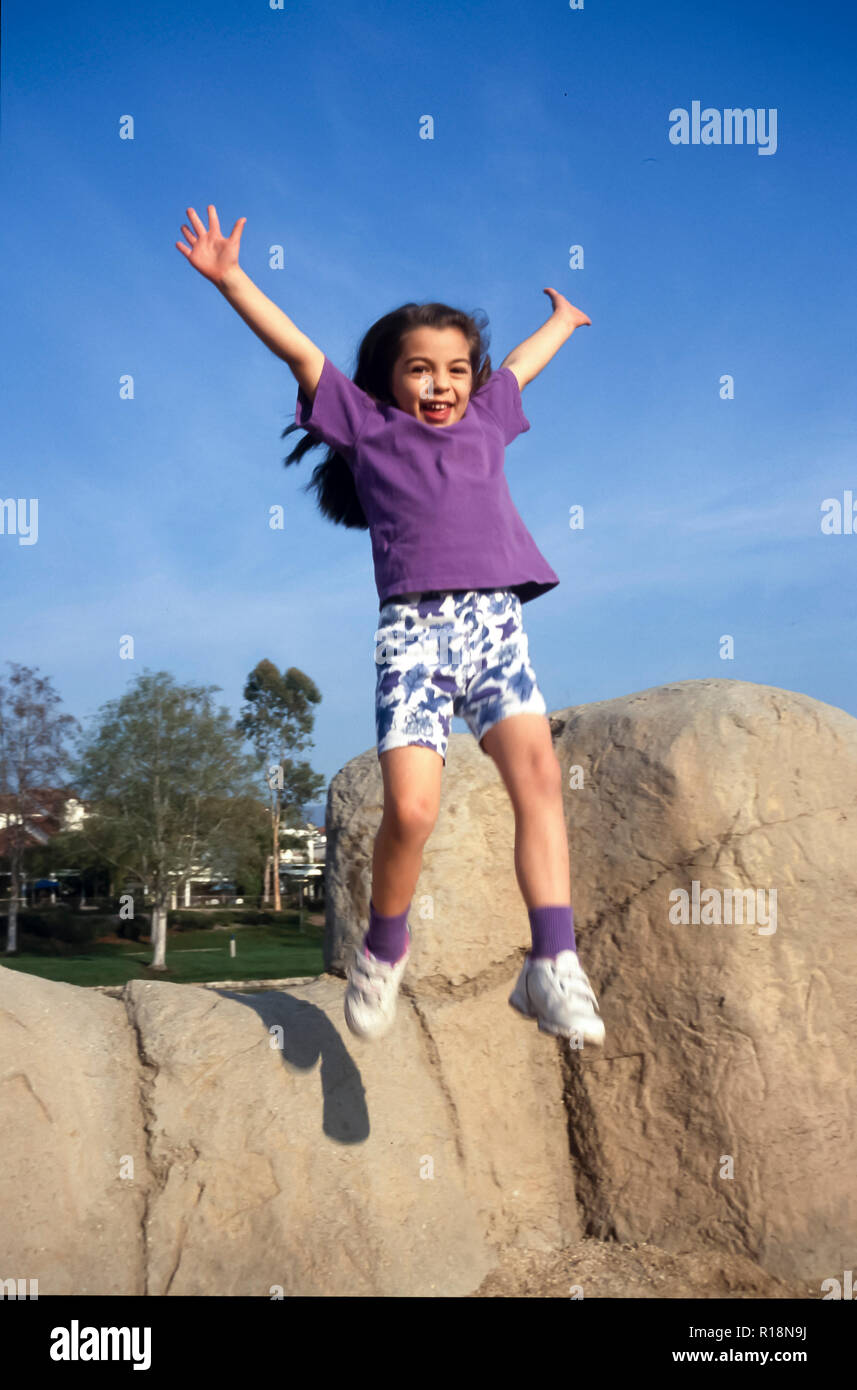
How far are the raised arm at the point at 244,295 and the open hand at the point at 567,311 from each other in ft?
4.07

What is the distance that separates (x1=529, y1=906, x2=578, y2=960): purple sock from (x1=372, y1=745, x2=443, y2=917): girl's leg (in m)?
0.40

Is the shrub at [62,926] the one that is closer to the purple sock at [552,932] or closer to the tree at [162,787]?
the tree at [162,787]

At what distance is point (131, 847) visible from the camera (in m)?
33.5

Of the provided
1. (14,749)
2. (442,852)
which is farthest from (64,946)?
(442,852)

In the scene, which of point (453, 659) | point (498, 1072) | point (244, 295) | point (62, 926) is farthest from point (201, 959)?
point (244, 295)

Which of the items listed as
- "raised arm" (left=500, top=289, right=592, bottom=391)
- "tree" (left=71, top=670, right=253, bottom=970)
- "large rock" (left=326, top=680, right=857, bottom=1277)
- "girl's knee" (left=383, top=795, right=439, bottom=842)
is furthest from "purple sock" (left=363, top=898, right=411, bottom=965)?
"tree" (left=71, top=670, right=253, bottom=970)

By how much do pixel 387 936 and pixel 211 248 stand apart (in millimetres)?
2187

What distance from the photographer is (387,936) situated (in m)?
3.32

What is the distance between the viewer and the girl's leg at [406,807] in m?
3.06

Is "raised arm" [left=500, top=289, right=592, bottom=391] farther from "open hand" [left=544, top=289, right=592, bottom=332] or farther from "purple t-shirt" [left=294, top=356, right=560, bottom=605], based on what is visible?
"purple t-shirt" [left=294, top=356, right=560, bottom=605]

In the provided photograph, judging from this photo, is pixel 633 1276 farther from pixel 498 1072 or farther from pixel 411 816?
pixel 411 816

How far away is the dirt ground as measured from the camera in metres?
3.94

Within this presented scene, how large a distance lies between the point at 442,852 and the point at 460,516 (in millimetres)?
1884

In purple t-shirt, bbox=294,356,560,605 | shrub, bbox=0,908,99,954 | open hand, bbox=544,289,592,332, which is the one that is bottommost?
shrub, bbox=0,908,99,954
